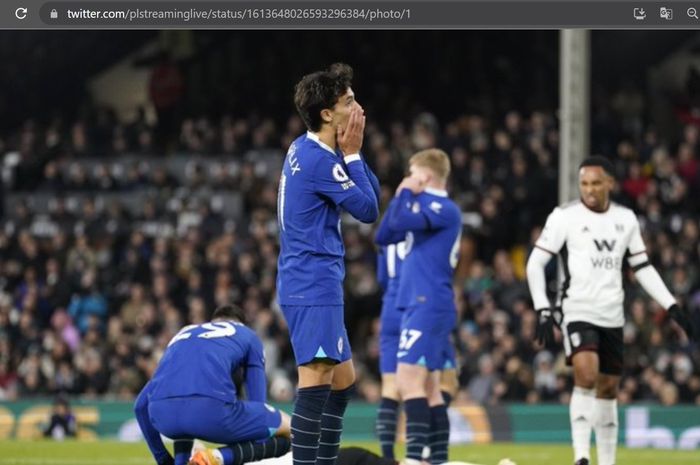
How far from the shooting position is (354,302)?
22.5m

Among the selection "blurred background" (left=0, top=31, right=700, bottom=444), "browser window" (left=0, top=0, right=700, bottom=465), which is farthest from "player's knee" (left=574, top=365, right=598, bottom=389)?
"blurred background" (left=0, top=31, right=700, bottom=444)

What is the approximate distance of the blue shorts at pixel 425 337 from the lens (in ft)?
39.1

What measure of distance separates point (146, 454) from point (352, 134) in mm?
7169

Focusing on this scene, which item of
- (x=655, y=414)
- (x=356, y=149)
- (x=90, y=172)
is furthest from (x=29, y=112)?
(x=356, y=149)

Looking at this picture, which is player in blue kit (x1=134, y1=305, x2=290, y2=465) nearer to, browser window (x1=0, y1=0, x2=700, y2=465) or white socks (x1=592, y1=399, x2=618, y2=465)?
browser window (x1=0, y1=0, x2=700, y2=465)

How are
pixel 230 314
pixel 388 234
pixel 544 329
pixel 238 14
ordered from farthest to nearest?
pixel 388 234 → pixel 544 329 → pixel 238 14 → pixel 230 314

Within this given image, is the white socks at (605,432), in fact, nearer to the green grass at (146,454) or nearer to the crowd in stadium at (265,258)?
the green grass at (146,454)

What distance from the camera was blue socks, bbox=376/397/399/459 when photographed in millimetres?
12570

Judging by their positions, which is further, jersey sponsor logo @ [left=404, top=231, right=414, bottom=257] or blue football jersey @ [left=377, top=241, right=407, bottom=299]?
blue football jersey @ [left=377, top=241, right=407, bottom=299]

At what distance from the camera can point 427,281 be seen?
12172mm

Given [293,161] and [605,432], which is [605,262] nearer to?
[605,432]

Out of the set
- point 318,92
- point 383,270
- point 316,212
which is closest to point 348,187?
point 316,212

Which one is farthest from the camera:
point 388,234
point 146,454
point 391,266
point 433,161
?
point 146,454

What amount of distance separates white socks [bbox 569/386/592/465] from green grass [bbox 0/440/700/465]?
268cm
